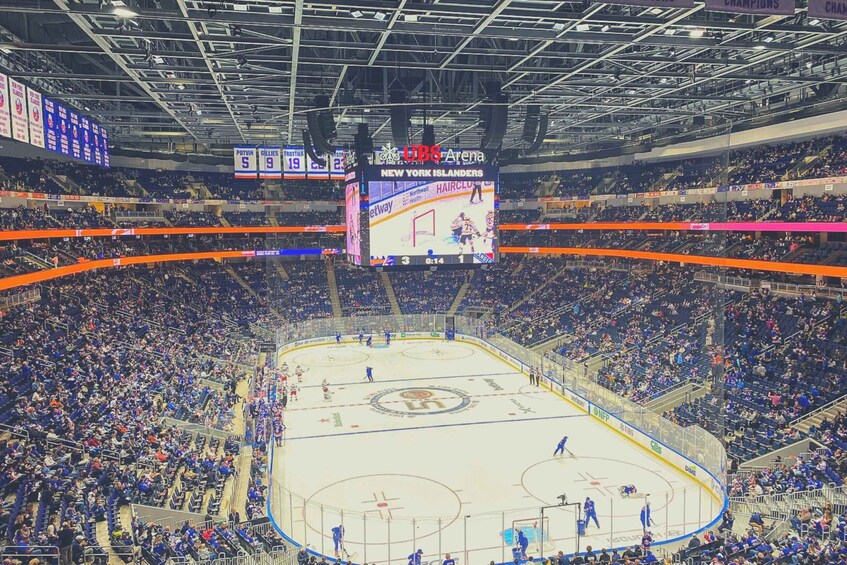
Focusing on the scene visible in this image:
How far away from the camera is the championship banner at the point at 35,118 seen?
62.8 feet

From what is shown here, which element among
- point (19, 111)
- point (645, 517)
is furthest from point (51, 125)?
point (645, 517)

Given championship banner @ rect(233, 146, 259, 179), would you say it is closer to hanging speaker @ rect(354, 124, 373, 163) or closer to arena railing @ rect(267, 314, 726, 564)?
hanging speaker @ rect(354, 124, 373, 163)

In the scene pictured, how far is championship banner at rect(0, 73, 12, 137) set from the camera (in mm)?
17266

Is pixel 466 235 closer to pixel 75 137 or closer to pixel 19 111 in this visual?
pixel 19 111

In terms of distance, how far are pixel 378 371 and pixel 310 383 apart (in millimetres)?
4362

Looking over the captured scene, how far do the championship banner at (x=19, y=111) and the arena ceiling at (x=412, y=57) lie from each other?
1088 millimetres

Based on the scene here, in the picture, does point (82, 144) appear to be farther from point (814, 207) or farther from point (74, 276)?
point (814, 207)

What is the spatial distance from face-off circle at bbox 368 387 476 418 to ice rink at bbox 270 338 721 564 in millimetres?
92

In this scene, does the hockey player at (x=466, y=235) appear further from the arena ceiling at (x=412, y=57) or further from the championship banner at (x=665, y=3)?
the championship banner at (x=665, y=3)

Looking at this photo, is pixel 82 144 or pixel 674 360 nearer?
pixel 82 144

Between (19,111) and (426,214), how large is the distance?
1316 cm

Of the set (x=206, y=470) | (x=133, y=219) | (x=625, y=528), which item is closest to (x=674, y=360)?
(x=625, y=528)

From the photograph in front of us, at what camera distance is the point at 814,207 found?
29375mm

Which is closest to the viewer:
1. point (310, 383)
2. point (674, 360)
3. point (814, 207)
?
point (674, 360)
